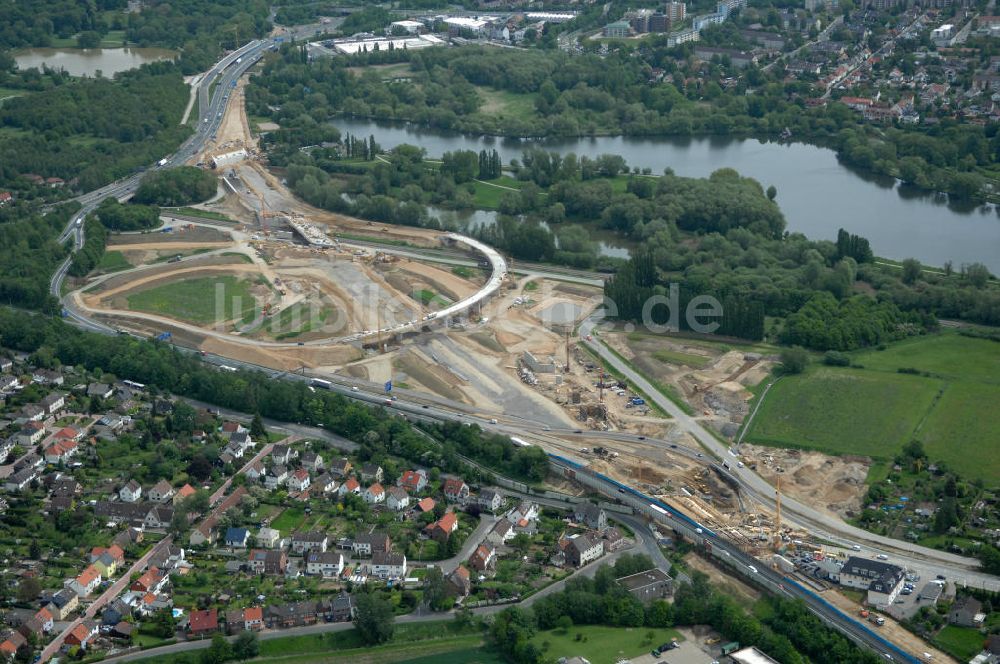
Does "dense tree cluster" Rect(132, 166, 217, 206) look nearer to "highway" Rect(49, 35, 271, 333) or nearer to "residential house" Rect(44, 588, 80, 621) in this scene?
"highway" Rect(49, 35, 271, 333)

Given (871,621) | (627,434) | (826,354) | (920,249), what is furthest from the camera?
(920,249)

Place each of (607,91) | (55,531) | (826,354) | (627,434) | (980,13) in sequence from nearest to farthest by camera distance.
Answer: (55,531) → (627,434) → (826,354) → (607,91) → (980,13)

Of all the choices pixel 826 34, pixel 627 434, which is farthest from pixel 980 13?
pixel 627 434

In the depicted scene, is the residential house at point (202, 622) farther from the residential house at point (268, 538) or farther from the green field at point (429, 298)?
the green field at point (429, 298)

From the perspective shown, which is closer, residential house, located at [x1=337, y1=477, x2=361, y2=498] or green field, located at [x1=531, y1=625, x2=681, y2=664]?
green field, located at [x1=531, y1=625, x2=681, y2=664]

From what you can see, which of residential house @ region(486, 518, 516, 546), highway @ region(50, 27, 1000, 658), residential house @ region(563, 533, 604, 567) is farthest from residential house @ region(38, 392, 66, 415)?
residential house @ region(563, 533, 604, 567)

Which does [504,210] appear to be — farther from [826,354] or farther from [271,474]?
[271,474]
